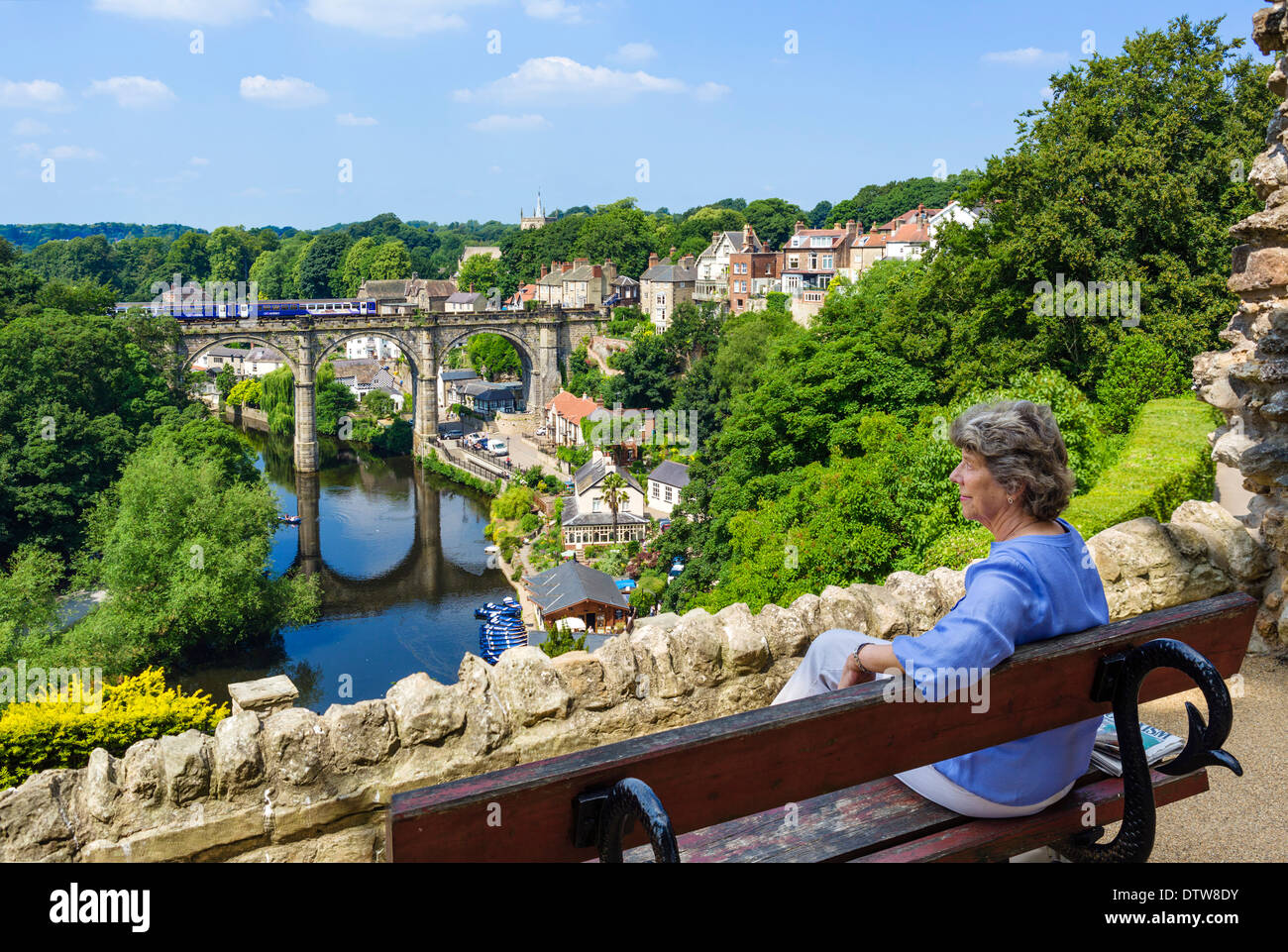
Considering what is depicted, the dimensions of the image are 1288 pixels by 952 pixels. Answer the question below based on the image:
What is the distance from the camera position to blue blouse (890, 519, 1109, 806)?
8.51 ft

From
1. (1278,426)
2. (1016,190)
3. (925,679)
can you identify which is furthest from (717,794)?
(1016,190)

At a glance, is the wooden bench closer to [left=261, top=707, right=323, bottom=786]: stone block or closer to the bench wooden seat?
the bench wooden seat

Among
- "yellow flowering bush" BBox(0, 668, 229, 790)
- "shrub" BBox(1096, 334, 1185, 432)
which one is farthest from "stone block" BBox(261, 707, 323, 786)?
"shrub" BBox(1096, 334, 1185, 432)

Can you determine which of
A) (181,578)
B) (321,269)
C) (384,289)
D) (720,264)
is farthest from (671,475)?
(321,269)

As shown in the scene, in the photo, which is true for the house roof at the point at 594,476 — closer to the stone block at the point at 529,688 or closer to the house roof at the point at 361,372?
the house roof at the point at 361,372

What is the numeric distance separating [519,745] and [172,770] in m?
1.31

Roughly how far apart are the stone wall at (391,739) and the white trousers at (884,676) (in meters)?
1.45

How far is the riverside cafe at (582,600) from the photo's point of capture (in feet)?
95.9

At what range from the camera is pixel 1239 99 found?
16625mm

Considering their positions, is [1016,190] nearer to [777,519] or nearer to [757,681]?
[777,519]

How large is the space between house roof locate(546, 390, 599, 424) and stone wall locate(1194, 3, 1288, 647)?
157ft

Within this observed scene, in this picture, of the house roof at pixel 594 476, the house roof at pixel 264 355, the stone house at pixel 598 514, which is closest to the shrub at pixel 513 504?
the stone house at pixel 598 514

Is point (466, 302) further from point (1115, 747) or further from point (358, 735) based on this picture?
point (1115, 747)

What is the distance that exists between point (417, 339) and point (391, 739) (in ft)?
197
